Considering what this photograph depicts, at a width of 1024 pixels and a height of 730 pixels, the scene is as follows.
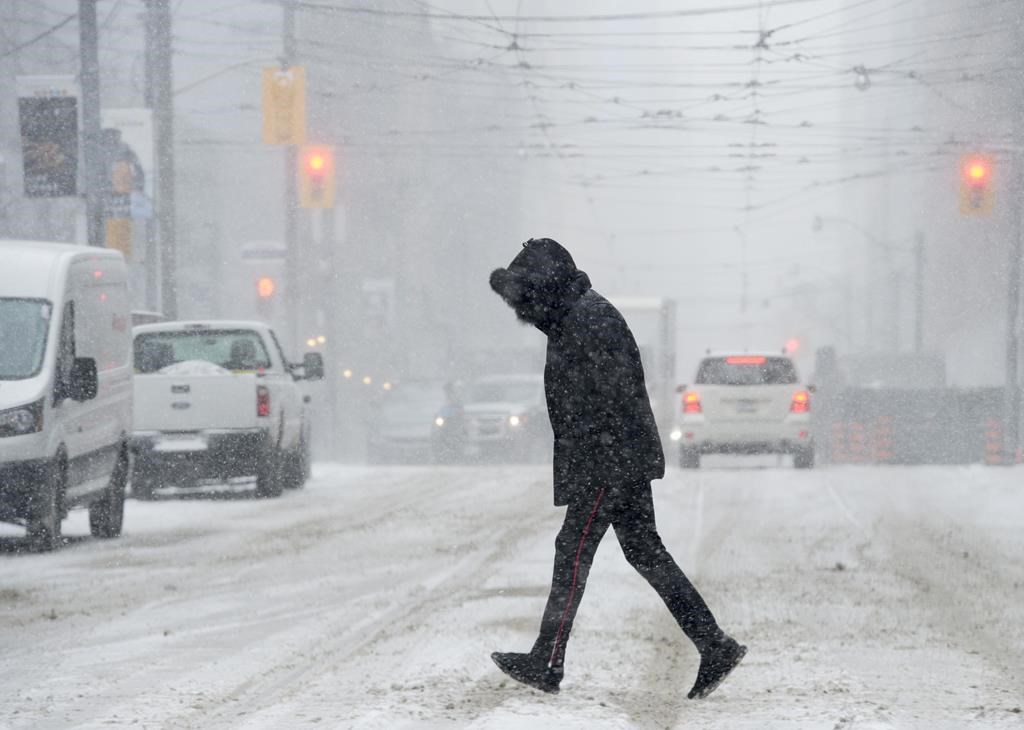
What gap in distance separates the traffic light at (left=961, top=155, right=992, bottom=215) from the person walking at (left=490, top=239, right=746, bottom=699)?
81.0 feet

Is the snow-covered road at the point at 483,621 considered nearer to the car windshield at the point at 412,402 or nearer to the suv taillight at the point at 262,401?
the suv taillight at the point at 262,401

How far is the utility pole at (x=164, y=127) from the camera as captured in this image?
2630 cm

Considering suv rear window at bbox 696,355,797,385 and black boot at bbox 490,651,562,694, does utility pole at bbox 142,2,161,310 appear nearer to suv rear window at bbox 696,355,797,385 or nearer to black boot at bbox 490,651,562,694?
suv rear window at bbox 696,355,797,385

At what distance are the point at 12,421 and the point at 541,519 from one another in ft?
15.9

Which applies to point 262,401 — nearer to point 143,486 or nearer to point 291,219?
point 143,486

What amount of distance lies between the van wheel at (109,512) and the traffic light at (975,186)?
19286mm

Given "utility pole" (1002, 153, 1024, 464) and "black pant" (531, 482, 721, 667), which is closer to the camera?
"black pant" (531, 482, 721, 667)

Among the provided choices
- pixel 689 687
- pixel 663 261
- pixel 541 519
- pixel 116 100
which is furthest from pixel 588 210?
pixel 689 687

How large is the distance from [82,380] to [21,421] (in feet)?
2.45

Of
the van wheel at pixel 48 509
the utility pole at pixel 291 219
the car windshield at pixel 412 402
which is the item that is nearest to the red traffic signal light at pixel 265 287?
the utility pole at pixel 291 219

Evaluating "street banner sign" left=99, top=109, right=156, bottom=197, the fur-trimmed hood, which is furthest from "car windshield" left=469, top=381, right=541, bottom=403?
the fur-trimmed hood

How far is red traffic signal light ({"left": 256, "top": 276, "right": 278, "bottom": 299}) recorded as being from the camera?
3491 cm

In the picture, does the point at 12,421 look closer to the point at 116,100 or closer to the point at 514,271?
the point at 514,271

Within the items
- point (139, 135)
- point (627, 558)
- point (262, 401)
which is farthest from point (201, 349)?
point (627, 558)
